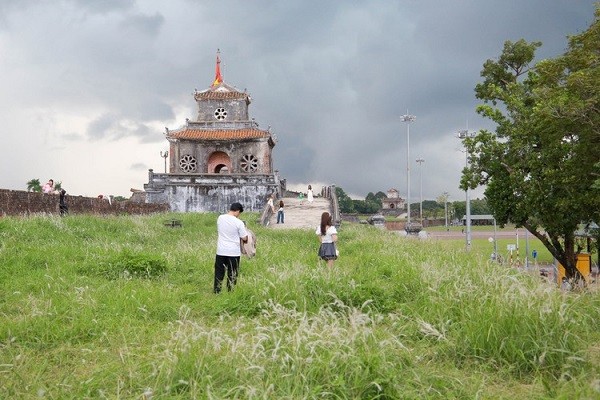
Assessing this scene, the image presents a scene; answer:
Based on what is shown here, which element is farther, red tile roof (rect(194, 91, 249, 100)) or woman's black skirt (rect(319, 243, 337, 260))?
red tile roof (rect(194, 91, 249, 100))

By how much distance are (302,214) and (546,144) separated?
12.3m

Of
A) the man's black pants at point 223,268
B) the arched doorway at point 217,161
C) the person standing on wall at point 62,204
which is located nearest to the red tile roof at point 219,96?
the arched doorway at point 217,161

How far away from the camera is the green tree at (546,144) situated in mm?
17344

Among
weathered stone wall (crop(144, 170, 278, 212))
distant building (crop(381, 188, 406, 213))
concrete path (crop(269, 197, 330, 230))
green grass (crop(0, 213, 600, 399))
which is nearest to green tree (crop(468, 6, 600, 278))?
concrete path (crop(269, 197, 330, 230))

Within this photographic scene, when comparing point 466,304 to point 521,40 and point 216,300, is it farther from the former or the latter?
point 521,40

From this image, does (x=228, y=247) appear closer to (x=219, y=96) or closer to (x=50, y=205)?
(x=50, y=205)

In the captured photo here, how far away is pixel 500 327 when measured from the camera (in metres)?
5.50

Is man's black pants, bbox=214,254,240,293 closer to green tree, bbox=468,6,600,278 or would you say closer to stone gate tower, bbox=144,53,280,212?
green tree, bbox=468,6,600,278

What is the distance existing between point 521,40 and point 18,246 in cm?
2425

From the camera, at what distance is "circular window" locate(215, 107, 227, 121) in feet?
142

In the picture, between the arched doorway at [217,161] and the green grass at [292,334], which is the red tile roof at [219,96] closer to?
the arched doorway at [217,161]

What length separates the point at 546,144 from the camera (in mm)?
21703

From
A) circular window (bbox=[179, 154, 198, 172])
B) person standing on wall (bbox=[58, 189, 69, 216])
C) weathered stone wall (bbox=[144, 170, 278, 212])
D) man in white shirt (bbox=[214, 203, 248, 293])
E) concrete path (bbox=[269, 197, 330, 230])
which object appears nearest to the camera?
man in white shirt (bbox=[214, 203, 248, 293])

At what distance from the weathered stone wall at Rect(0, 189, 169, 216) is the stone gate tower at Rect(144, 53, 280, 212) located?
197 inches
